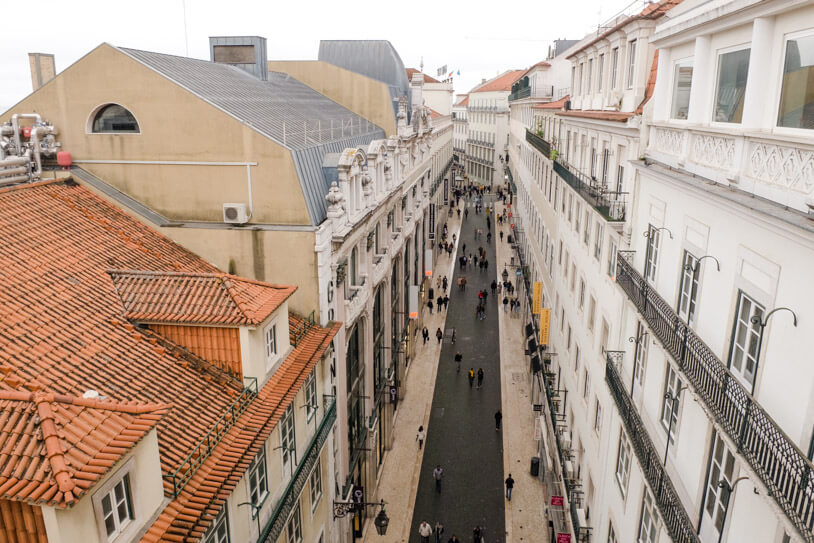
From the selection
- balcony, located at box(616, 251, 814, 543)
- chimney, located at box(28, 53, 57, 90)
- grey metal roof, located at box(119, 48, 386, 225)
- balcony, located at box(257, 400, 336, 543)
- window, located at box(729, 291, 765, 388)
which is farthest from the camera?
chimney, located at box(28, 53, 57, 90)

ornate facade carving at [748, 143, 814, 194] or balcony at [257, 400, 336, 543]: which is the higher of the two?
ornate facade carving at [748, 143, 814, 194]

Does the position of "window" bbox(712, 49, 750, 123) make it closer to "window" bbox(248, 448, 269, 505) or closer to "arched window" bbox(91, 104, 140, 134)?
"window" bbox(248, 448, 269, 505)

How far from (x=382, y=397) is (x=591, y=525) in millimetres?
13107

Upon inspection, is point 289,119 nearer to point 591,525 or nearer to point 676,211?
point 676,211

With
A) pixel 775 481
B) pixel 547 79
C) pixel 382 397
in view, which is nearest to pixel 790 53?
pixel 775 481

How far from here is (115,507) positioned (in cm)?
922

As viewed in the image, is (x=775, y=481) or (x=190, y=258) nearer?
(x=775, y=481)

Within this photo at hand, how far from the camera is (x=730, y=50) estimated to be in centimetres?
1156

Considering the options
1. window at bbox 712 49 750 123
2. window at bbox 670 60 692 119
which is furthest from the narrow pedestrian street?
window at bbox 712 49 750 123

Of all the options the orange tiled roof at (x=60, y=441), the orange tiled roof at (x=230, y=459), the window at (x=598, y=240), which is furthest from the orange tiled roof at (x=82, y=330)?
the window at (x=598, y=240)

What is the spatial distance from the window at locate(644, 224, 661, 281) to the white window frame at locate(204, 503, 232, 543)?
12.0 meters

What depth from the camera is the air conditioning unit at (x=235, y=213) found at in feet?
65.1

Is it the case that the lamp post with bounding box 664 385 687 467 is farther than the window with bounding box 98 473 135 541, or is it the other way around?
the lamp post with bounding box 664 385 687 467

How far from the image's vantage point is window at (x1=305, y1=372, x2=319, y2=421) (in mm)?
18938
